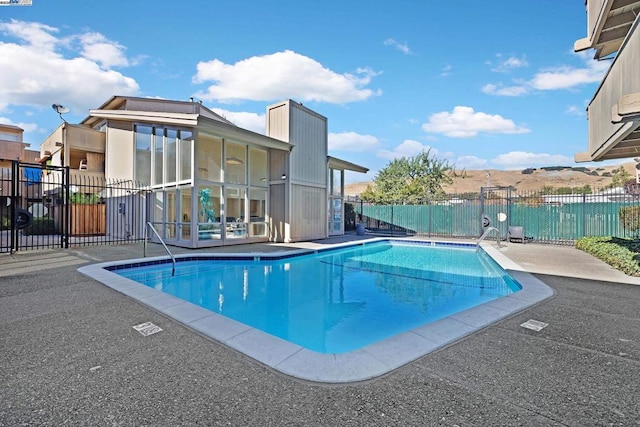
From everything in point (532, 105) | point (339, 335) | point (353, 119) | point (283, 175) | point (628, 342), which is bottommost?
point (339, 335)

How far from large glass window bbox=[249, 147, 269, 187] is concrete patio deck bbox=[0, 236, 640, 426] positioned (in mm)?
8667

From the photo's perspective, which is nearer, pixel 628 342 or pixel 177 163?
pixel 628 342

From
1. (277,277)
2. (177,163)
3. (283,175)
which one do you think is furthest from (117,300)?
(283,175)

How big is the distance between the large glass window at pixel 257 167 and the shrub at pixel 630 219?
44.2 ft

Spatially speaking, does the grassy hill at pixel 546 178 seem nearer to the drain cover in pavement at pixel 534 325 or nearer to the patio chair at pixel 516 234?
the patio chair at pixel 516 234

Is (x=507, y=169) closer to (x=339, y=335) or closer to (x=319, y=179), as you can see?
(x=319, y=179)

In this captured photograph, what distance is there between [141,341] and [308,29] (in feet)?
42.9

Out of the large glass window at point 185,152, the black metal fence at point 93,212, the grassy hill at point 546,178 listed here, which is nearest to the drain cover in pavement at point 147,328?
the large glass window at point 185,152

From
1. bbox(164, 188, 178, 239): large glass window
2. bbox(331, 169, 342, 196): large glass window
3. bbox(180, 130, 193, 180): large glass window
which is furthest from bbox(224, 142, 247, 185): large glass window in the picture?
bbox(331, 169, 342, 196): large glass window

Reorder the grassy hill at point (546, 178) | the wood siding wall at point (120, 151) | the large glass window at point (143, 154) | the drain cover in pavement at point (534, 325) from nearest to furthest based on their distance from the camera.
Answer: the drain cover in pavement at point (534, 325)
the large glass window at point (143, 154)
the wood siding wall at point (120, 151)
the grassy hill at point (546, 178)

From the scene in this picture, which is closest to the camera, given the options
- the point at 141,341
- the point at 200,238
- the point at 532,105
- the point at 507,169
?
the point at 141,341

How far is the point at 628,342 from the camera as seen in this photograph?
3.12 metres

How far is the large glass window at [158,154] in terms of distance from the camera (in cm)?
1179

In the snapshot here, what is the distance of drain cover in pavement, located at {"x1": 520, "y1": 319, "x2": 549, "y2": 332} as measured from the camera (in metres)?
3.48
